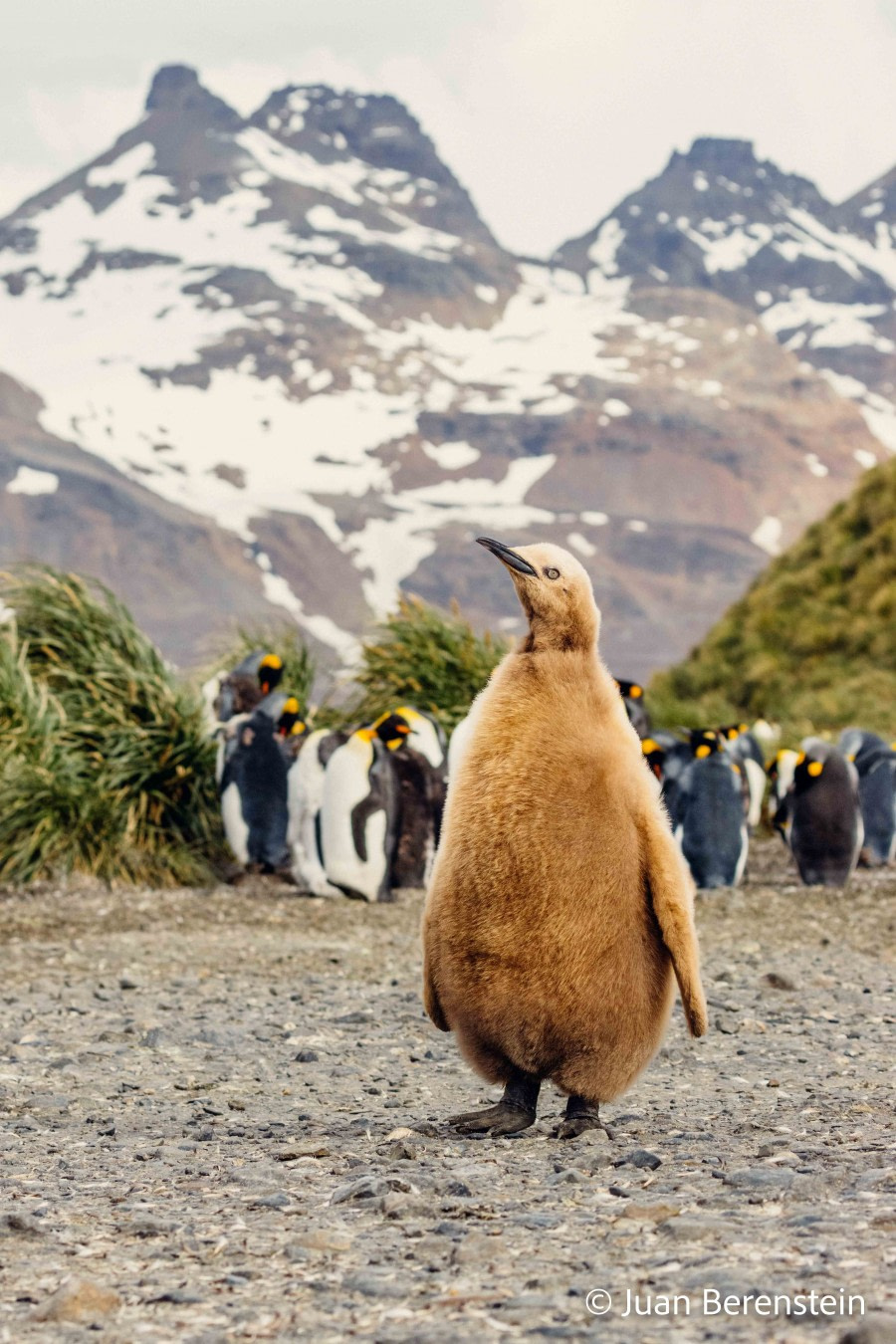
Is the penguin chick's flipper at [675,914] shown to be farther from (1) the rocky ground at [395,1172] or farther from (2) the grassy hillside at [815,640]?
(2) the grassy hillside at [815,640]

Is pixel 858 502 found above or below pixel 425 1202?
above

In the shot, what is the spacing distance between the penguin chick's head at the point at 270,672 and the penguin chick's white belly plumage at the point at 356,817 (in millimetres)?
1800

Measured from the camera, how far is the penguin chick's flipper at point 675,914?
351 cm

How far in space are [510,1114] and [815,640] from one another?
16.6 m

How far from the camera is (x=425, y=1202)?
3.02 metres

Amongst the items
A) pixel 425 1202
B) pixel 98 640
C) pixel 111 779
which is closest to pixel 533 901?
pixel 425 1202

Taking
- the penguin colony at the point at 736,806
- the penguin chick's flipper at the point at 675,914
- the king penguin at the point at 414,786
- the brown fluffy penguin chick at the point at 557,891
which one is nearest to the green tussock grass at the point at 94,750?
the king penguin at the point at 414,786

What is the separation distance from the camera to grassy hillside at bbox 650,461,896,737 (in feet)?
56.0

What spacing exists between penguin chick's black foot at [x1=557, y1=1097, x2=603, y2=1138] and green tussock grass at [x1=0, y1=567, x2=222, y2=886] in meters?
A: 6.22

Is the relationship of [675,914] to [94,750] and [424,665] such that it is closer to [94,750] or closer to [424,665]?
[94,750]

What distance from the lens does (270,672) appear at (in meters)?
10.6

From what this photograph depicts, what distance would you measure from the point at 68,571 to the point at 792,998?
745 cm

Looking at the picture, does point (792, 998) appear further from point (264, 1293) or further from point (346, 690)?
point (346, 690)

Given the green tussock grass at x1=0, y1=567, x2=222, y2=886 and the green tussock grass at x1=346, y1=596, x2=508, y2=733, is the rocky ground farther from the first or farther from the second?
the green tussock grass at x1=346, y1=596, x2=508, y2=733
